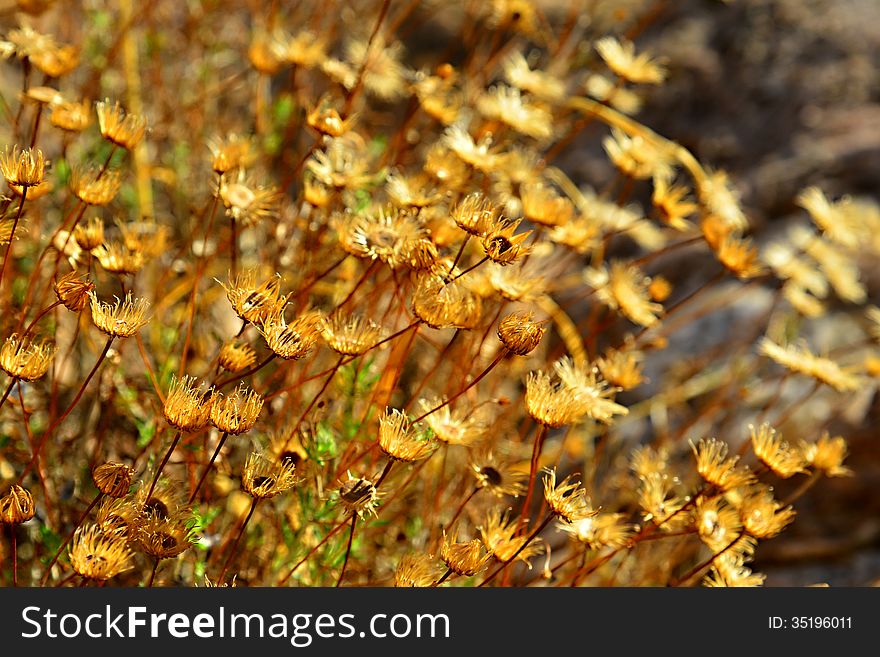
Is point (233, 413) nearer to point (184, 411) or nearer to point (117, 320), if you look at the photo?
point (184, 411)

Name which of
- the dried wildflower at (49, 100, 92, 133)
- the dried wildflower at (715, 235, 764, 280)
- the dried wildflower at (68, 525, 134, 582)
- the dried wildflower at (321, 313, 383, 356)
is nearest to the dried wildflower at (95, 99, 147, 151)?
the dried wildflower at (49, 100, 92, 133)

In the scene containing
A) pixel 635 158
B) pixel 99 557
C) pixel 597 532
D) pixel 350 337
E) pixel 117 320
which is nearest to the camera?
pixel 99 557

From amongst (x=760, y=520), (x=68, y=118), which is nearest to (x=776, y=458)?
(x=760, y=520)

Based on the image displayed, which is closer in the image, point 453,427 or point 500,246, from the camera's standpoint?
point 500,246

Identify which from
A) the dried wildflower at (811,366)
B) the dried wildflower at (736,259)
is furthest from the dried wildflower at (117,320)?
the dried wildflower at (811,366)

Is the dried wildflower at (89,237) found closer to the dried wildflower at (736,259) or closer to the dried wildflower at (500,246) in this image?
the dried wildflower at (500,246)

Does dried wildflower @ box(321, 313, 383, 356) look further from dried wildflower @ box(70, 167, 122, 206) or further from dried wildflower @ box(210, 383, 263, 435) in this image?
dried wildflower @ box(70, 167, 122, 206)

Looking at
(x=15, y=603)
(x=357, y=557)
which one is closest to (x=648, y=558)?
(x=357, y=557)

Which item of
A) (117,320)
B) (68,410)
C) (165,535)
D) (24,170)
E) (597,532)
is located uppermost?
(24,170)
